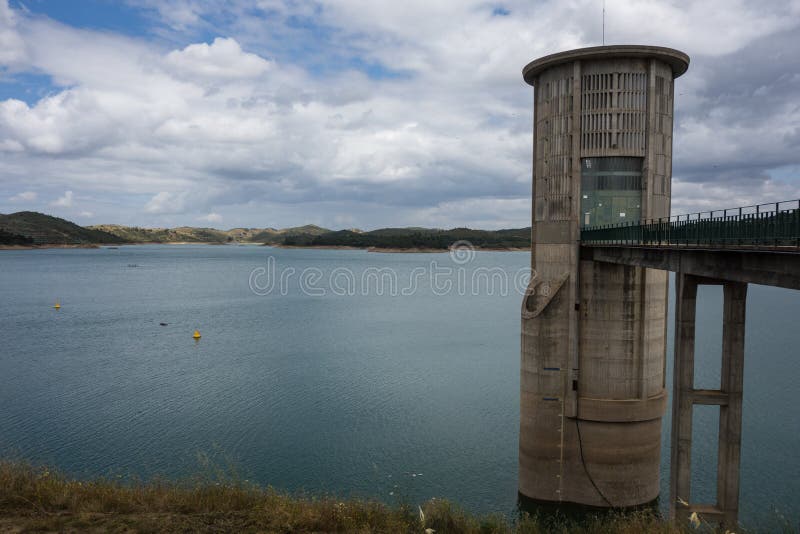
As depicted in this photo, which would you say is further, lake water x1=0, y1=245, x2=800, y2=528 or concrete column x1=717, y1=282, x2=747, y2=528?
lake water x1=0, y1=245, x2=800, y2=528

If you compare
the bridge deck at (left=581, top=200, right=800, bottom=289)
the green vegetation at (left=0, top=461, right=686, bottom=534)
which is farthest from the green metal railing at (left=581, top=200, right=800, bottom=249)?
the green vegetation at (left=0, top=461, right=686, bottom=534)

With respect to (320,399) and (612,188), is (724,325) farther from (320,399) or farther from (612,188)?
(320,399)

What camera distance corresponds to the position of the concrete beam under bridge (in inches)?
464

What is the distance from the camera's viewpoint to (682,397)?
55.0 feet

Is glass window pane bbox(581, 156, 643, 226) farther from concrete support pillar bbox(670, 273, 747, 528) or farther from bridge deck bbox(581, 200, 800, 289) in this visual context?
concrete support pillar bbox(670, 273, 747, 528)

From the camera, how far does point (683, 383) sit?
1677 centimetres

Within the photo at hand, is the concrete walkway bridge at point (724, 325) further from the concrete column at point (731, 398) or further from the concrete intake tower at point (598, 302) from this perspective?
the concrete intake tower at point (598, 302)

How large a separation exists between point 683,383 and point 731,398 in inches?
54.9

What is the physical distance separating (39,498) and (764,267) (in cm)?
1785

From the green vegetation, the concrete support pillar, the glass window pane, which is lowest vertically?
the green vegetation

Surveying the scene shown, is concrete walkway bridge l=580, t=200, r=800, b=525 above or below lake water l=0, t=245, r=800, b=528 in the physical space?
above

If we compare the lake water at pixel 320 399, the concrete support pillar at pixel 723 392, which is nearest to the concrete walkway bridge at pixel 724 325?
the concrete support pillar at pixel 723 392

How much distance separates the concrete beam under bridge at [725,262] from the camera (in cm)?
1178

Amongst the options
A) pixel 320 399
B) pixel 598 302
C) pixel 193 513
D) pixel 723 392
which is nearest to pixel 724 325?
pixel 723 392
